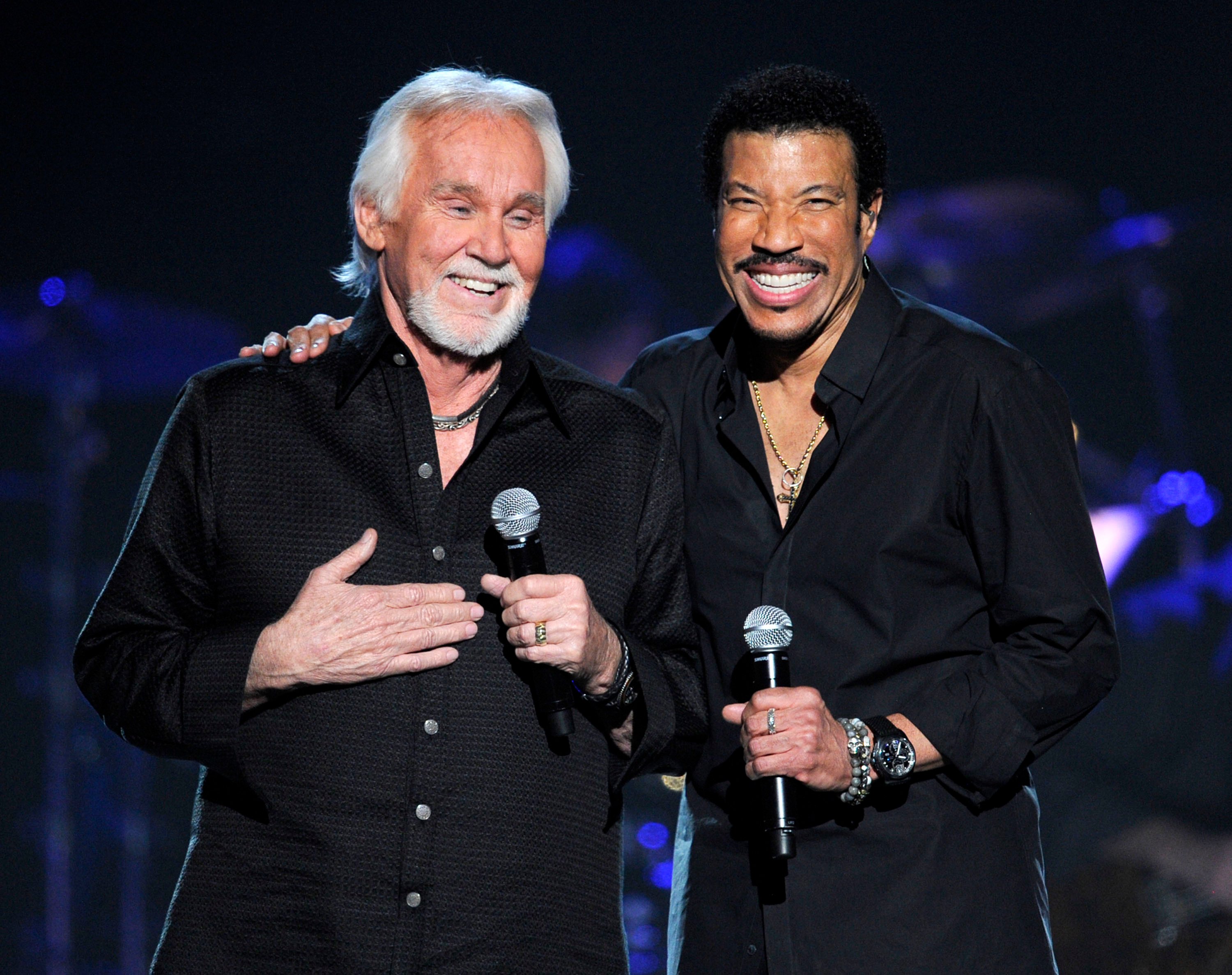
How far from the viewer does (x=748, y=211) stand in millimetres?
2125

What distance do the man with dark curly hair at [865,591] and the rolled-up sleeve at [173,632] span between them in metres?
0.29

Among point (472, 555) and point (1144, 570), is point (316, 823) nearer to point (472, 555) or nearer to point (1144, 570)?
point (472, 555)

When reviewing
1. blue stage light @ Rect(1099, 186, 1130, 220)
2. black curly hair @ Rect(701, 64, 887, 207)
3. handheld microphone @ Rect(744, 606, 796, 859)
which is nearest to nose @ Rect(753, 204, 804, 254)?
black curly hair @ Rect(701, 64, 887, 207)

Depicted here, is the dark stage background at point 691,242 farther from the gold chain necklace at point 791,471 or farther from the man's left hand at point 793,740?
the man's left hand at point 793,740

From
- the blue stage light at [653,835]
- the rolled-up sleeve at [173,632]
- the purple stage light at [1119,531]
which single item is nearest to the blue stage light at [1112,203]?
the purple stage light at [1119,531]

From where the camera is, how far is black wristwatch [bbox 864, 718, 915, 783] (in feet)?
6.15

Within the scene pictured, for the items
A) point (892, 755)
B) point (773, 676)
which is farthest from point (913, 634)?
point (773, 676)

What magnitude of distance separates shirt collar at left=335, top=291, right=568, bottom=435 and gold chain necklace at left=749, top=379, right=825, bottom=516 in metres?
0.39

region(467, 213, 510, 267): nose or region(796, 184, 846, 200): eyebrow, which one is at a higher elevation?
region(796, 184, 846, 200): eyebrow

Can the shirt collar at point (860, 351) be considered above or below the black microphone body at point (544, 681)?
above

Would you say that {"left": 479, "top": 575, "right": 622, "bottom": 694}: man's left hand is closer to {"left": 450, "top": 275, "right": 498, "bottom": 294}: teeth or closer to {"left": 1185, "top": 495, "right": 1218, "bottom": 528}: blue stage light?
{"left": 450, "top": 275, "right": 498, "bottom": 294}: teeth

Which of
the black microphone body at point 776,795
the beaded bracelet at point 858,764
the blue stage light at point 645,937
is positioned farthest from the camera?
the blue stage light at point 645,937

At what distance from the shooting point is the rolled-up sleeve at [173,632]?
177 centimetres

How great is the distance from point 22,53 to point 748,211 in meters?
3.91
